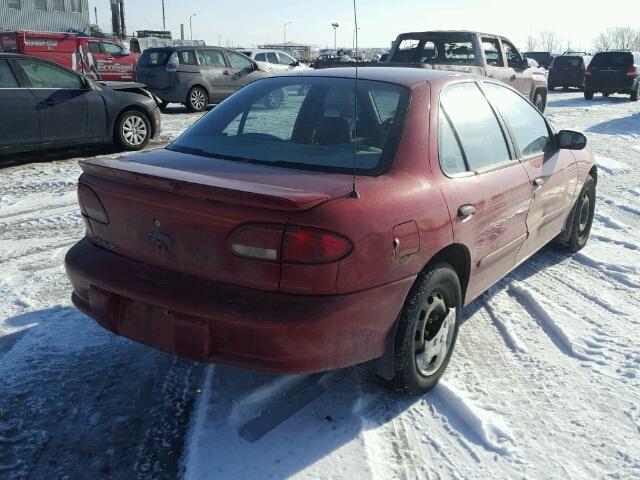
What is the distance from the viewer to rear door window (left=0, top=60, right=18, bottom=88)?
26.6 ft

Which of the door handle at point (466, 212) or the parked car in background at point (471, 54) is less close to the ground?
the parked car in background at point (471, 54)

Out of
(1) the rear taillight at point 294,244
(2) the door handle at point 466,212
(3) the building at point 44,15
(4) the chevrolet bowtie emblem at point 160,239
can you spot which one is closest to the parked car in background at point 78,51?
(4) the chevrolet bowtie emblem at point 160,239

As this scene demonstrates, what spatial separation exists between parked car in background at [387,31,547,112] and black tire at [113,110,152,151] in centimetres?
499

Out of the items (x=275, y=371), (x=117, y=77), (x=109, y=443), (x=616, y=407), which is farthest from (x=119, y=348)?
(x=117, y=77)

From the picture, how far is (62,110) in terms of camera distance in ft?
28.0

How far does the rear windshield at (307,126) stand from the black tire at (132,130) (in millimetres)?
6116

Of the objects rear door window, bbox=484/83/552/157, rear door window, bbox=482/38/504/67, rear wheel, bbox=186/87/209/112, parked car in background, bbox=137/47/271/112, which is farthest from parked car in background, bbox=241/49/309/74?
rear door window, bbox=484/83/552/157

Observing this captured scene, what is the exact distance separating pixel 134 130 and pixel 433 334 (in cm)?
770

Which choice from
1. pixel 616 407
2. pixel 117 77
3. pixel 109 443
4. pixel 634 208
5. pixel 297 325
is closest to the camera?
pixel 297 325

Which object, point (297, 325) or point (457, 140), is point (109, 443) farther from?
point (457, 140)

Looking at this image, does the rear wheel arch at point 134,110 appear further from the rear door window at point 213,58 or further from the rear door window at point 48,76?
the rear door window at point 213,58

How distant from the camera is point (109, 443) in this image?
263 centimetres

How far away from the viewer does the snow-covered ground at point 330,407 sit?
253 cm

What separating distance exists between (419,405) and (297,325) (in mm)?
956
